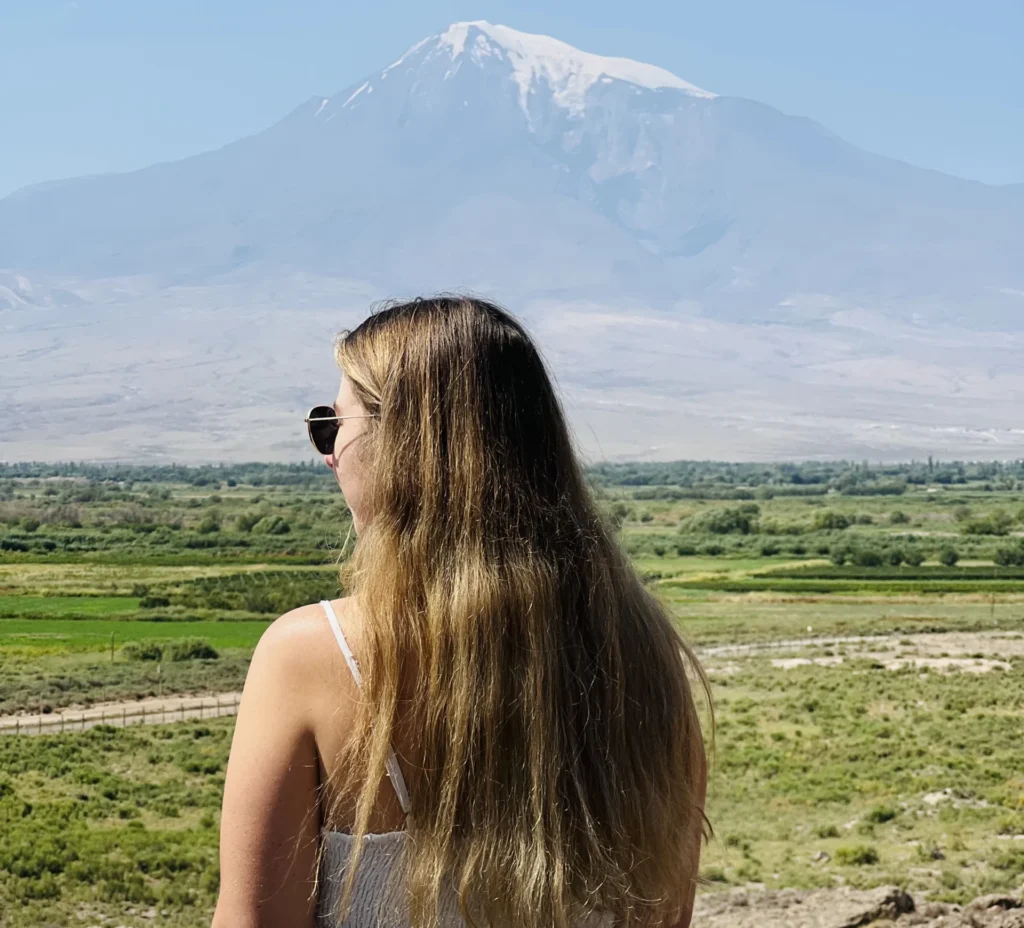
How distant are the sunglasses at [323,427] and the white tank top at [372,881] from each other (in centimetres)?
26

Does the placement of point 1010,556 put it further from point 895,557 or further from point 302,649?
point 302,649

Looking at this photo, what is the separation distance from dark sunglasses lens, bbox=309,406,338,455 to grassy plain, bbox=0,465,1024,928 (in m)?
0.21

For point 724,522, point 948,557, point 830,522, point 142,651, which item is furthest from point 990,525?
point 142,651

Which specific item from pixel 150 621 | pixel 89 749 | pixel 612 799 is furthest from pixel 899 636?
pixel 612 799

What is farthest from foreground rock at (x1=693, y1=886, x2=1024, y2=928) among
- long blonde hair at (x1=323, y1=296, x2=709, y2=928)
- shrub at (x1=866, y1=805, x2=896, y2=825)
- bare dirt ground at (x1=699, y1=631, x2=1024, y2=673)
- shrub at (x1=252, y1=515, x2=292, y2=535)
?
shrub at (x1=252, y1=515, x2=292, y2=535)

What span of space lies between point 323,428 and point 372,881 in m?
0.56

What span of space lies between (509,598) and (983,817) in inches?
554

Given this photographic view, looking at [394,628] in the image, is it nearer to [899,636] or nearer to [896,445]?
[899,636]

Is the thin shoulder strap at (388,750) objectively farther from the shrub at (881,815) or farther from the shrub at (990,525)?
the shrub at (990,525)

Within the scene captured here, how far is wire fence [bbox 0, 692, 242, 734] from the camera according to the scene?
15219 millimetres

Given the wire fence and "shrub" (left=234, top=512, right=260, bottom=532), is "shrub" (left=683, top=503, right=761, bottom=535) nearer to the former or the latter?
"shrub" (left=234, top=512, right=260, bottom=532)

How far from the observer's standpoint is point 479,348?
4.41ft

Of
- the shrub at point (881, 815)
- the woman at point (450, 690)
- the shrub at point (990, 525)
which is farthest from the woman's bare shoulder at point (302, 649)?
the shrub at point (990, 525)

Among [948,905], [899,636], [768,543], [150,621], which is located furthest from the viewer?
[768,543]
